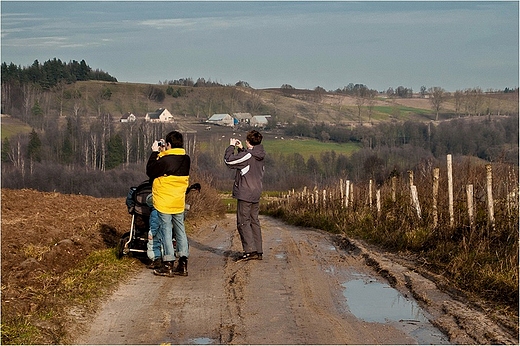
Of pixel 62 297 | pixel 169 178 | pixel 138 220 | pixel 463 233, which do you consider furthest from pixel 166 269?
pixel 463 233

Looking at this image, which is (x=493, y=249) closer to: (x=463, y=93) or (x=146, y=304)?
(x=146, y=304)

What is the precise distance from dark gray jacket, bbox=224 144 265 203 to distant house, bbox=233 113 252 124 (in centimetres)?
11038

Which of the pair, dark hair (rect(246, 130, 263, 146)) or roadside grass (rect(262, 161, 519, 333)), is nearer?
roadside grass (rect(262, 161, 519, 333))

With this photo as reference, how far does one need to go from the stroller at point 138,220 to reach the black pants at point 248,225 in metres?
1.02

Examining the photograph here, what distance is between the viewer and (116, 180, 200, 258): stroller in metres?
12.6

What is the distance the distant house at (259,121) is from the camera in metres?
130

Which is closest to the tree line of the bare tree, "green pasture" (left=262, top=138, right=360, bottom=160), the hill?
the hill

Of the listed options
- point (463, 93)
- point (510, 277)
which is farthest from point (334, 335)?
point (463, 93)

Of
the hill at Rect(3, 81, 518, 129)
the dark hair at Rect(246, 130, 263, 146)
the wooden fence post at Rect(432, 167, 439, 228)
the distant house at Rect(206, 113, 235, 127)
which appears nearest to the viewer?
the dark hair at Rect(246, 130, 263, 146)

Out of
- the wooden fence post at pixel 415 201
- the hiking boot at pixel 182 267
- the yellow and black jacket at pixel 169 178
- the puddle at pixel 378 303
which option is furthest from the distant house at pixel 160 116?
the puddle at pixel 378 303

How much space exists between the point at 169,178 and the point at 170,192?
24 centimetres

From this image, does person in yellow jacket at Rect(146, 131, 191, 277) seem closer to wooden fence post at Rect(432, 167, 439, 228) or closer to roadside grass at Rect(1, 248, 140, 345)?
roadside grass at Rect(1, 248, 140, 345)

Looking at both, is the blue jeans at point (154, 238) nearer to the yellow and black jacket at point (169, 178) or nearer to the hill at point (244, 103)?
the yellow and black jacket at point (169, 178)

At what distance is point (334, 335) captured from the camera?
8.07m
